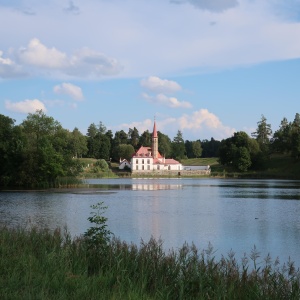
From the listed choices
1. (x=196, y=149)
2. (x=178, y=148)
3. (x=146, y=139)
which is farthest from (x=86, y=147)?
(x=196, y=149)

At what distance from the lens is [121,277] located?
32.4 ft

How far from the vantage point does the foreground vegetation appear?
27.6 feet

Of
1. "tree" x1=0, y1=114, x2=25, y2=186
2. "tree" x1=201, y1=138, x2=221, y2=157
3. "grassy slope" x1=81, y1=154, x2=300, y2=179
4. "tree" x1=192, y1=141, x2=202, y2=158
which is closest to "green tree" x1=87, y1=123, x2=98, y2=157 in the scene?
"tree" x1=192, y1=141, x2=202, y2=158

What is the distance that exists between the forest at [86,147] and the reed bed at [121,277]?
172ft

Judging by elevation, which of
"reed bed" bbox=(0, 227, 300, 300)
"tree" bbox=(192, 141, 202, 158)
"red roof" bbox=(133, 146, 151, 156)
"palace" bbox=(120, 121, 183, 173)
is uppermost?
"tree" bbox=(192, 141, 202, 158)

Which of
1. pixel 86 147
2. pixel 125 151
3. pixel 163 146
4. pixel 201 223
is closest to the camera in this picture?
pixel 201 223

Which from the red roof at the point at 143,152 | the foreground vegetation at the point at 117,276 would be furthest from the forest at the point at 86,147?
the foreground vegetation at the point at 117,276

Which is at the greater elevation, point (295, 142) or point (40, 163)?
point (295, 142)

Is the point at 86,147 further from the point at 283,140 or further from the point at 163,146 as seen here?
the point at 283,140

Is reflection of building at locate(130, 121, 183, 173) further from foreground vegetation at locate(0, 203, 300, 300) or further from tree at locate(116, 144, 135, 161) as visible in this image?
foreground vegetation at locate(0, 203, 300, 300)

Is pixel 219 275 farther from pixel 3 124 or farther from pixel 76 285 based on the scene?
pixel 3 124

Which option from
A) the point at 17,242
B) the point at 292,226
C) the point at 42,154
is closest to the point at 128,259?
the point at 17,242

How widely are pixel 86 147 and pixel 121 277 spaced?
428 feet

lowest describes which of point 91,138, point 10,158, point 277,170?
point 277,170
